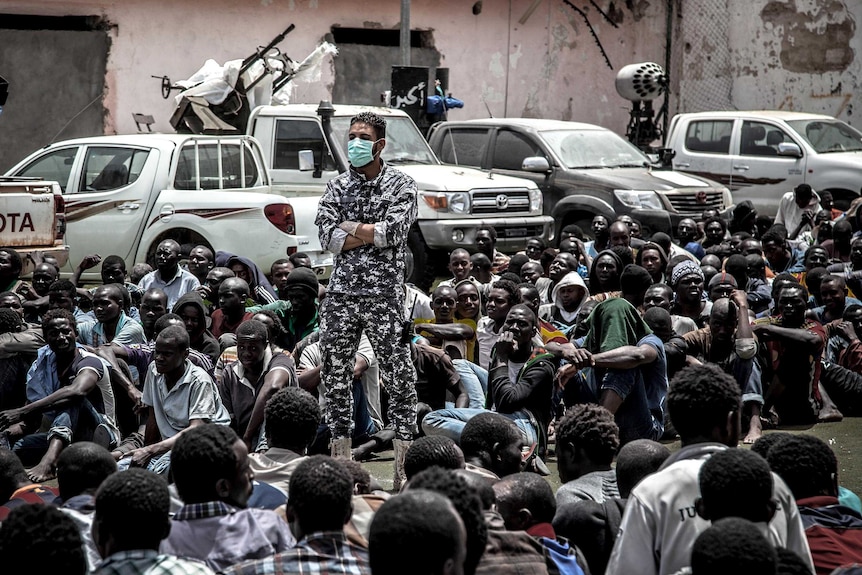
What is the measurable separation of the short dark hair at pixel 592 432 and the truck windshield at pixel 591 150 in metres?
9.53

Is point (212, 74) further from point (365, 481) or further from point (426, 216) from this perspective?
point (365, 481)

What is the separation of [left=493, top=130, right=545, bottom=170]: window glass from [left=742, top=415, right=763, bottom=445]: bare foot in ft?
23.0

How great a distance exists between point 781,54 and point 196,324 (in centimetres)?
1673

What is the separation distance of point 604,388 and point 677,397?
99.9 inches

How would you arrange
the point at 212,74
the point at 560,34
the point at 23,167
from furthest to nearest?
the point at 560,34 → the point at 212,74 → the point at 23,167

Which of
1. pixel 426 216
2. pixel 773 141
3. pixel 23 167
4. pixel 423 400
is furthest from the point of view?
pixel 773 141

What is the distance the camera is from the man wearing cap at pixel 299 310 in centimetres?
804

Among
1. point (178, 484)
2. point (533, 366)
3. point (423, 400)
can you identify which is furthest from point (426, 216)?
point (178, 484)

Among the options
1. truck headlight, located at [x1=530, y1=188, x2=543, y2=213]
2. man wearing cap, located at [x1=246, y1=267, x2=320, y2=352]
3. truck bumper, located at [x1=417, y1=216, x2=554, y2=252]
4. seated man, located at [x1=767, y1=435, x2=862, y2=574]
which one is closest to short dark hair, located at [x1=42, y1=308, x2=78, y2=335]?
man wearing cap, located at [x1=246, y1=267, x2=320, y2=352]

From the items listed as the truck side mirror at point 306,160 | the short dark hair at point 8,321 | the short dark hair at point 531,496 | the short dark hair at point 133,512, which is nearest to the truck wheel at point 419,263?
the truck side mirror at point 306,160

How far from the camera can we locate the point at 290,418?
4.68 meters

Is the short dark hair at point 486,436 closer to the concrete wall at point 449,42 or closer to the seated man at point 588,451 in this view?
→ the seated man at point 588,451

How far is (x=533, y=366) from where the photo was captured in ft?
21.1

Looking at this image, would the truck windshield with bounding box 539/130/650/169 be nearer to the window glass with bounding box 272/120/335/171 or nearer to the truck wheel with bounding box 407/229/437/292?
the truck wheel with bounding box 407/229/437/292
